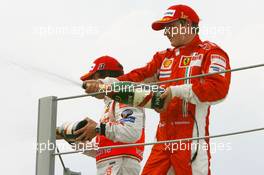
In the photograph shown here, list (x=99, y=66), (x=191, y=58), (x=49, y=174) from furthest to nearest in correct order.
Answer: (x=99, y=66) < (x=191, y=58) < (x=49, y=174)

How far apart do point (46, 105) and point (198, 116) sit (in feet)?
3.59

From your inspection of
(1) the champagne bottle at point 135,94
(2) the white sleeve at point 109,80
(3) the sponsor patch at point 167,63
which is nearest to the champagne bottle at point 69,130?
(2) the white sleeve at point 109,80

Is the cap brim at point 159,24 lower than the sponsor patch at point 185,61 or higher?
higher

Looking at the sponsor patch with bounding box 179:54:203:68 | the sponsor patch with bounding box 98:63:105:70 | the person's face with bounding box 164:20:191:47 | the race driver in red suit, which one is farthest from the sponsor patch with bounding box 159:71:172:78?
the sponsor patch with bounding box 98:63:105:70

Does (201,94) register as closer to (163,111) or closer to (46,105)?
(163,111)

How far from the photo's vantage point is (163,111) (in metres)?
7.09

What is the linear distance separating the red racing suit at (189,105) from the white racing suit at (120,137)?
0.32 meters

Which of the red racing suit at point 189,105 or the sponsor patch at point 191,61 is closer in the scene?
the red racing suit at point 189,105

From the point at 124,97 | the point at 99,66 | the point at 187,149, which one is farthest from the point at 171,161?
the point at 99,66

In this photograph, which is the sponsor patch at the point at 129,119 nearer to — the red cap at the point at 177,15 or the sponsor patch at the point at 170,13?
the red cap at the point at 177,15

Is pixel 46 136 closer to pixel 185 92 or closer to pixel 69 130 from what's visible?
pixel 69 130

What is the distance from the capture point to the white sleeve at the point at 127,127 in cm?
740

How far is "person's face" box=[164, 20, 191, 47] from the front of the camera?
730 centimetres

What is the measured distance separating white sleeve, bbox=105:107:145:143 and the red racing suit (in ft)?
0.96
